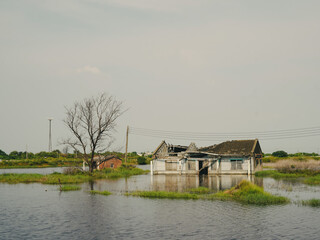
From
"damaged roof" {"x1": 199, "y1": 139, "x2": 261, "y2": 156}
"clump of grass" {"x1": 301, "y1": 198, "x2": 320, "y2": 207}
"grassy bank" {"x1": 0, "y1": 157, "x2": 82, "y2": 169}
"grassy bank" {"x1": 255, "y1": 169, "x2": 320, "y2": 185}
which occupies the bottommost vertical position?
"clump of grass" {"x1": 301, "y1": 198, "x2": 320, "y2": 207}

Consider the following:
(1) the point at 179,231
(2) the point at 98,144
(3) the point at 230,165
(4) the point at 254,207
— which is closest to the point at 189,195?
(4) the point at 254,207

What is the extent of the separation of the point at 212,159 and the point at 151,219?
33853 millimetres

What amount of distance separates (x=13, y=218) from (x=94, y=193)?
1090 cm

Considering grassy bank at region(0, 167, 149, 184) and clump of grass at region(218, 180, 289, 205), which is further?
grassy bank at region(0, 167, 149, 184)

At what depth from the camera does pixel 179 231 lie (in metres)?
16.4

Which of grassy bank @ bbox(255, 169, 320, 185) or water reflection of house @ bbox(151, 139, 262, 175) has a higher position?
water reflection of house @ bbox(151, 139, 262, 175)

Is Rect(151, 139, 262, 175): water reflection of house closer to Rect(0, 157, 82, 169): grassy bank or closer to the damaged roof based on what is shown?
the damaged roof

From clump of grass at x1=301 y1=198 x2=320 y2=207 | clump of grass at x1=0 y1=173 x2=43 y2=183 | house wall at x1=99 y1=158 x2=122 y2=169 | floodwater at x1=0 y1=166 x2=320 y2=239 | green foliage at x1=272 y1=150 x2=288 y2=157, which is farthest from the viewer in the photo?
green foliage at x1=272 y1=150 x2=288 y2=157

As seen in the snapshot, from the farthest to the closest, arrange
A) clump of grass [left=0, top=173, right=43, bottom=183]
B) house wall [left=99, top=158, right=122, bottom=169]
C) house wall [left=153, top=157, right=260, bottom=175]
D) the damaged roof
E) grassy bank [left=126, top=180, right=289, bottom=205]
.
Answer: house wall [left=99, top=158, right=122, bottom=169] → the damaged roof → house wall [left=153, top=157, right=260, bottom=175] → clump of grass [left=0, top=173, right=43, bottom=183] → grassy bank [left=126, top=180, right=289, bottom=205]

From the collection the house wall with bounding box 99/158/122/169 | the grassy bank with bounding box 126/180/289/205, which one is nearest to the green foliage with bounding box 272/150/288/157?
the house wall with bounding box 99/158/122/169

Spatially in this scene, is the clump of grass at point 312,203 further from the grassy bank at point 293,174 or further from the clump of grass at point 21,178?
the clump of grass at point 21,178

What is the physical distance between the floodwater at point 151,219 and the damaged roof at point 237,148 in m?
24.0

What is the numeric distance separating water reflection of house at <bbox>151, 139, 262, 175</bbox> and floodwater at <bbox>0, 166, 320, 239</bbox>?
23751mm

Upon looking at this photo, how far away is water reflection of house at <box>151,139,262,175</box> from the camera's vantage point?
50.2 metres
